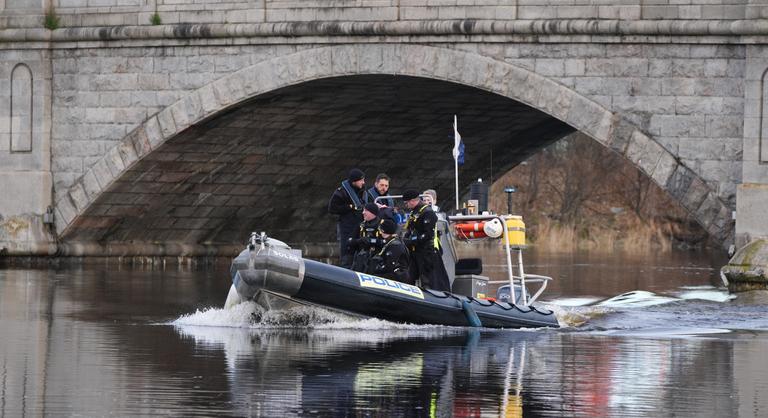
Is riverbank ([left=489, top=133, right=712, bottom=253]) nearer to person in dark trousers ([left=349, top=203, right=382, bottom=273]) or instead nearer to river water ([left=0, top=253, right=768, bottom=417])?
river water ([left=0, top=253, right=768, bottom=417])

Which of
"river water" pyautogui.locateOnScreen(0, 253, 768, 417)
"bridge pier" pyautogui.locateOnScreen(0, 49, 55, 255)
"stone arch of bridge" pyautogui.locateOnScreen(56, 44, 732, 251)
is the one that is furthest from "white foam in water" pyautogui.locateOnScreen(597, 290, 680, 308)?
"bridge pier" pyautogui.locateOnScreen(0, 49, 55, 255)

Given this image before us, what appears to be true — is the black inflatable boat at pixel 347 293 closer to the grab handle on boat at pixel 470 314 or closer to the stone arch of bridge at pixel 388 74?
the grab handle on boat at pixel 470 314

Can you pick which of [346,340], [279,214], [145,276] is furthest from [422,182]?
[346,340]

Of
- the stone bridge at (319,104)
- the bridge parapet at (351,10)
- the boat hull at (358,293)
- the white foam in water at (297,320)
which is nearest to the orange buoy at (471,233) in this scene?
the boat hull at (358,293)

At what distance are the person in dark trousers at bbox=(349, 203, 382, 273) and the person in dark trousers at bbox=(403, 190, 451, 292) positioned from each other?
326 millimetres

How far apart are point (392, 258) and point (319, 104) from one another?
11.8 metres

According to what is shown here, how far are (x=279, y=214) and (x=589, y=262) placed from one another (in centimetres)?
758

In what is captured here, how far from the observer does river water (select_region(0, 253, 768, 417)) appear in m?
12.3

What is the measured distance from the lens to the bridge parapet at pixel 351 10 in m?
25.4

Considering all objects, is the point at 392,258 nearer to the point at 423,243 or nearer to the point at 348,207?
the point at 423,243

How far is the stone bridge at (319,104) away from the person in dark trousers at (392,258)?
716 centimetres

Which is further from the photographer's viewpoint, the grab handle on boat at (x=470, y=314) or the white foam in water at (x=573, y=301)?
the white foam in water at (x=573, y=301)

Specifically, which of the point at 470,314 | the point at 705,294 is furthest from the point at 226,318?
the point at 705,294

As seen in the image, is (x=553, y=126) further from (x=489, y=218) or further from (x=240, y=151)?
Answer: (x=489, y=218)
